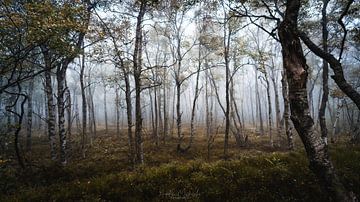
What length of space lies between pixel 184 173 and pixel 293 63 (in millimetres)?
5818

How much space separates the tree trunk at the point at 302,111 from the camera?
534cm

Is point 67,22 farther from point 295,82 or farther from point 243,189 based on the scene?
point 243,189

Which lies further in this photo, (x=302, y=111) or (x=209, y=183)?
(x=209, y=183)

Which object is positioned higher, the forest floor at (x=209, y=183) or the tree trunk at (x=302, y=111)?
the tree trunk at (x=302, y=111)

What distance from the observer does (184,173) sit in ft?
29.6

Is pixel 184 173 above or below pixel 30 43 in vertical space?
below

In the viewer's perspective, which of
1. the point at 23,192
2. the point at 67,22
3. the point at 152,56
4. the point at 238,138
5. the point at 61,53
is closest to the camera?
the point at 23,192

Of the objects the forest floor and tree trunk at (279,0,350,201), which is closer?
tree trunk at (279,0,350,201)

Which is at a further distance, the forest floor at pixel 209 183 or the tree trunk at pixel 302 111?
the forest floor at pixel 209 183

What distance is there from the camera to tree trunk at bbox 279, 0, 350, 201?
17.5 feet

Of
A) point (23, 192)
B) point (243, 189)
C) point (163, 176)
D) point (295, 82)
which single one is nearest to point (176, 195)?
point (163, 176)

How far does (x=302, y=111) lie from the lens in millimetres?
5551

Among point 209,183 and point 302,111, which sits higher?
point 302,111

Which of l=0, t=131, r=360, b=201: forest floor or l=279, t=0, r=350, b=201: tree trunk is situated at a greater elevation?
l=279, t=0, r=350, b=201: tree trunk
